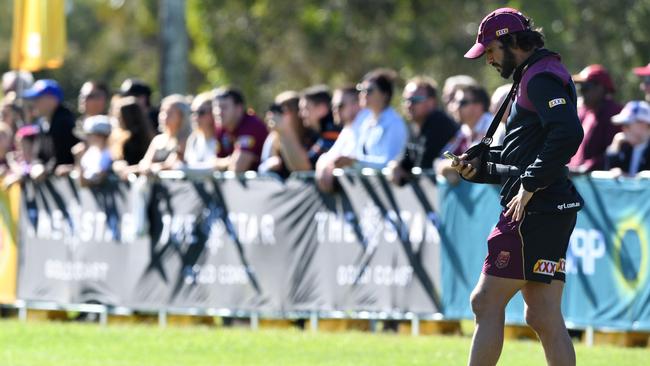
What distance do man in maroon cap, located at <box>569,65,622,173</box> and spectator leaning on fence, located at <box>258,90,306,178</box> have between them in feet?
9.09

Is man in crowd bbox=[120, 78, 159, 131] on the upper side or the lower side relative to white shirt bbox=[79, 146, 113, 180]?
upper

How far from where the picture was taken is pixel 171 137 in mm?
15664

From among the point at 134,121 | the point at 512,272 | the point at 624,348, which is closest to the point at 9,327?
the point at 134,121

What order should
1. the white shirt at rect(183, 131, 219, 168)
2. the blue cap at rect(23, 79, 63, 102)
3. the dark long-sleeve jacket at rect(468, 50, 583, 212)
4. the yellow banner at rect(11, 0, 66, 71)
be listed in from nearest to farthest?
1. the dark long-sleeve jacket at rect(468, 50, 583, 212)
2. the white shirt at rect(183, 131, 219, 168)
3. the blue cap at rect(23, 79, 63, 102)
4. the yellow banner at rect(11, 0, 66, 71)

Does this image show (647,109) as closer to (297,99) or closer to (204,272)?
(297,99)

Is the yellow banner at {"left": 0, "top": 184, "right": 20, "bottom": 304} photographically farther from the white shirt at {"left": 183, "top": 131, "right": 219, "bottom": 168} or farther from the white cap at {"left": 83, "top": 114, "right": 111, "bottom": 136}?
the white shirt at {"left": 183, "top": 131, "right": 219, "bottom": 168}

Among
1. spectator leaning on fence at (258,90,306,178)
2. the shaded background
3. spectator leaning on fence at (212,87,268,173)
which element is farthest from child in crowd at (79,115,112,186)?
the shaded background

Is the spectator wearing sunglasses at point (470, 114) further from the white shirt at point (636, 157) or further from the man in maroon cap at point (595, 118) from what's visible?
the white shirt at point (636, 157)

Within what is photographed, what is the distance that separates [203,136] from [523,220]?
7.37m

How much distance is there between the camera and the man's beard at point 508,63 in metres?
8.48

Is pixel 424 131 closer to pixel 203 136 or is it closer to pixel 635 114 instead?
pixel 635 114

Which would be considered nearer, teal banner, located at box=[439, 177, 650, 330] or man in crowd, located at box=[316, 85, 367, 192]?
teal banner, located at box=[439, 177, 650, 330]

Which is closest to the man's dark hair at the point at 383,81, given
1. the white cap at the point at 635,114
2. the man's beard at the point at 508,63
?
the white cap at the point at 635,114

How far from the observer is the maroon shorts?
8.41 metres
